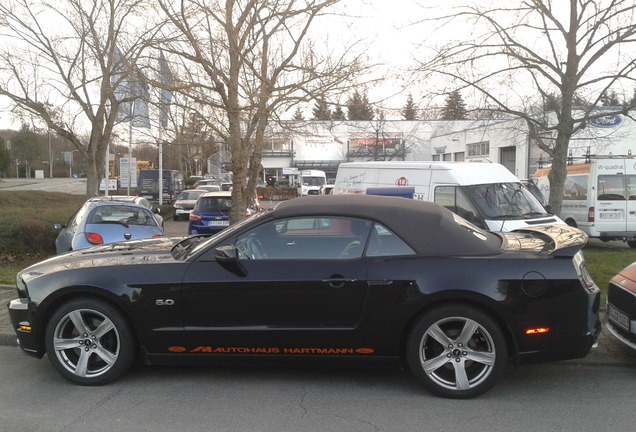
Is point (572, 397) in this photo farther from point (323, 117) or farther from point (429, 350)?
point (323, 117)

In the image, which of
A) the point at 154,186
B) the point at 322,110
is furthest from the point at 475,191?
the point at 154,186

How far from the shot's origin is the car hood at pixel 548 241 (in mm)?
4848

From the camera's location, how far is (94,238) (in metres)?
9.21

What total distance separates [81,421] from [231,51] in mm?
5876

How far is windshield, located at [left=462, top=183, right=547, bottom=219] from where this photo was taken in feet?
31.4

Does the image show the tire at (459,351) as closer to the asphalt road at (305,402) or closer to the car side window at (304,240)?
the asphalt road at (305,402)

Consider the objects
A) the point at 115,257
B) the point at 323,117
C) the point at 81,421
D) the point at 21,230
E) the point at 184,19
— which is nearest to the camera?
the point at 81,421

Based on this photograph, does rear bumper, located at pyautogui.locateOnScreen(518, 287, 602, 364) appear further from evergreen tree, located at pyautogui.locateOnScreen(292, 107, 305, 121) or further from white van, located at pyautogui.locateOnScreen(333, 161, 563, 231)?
evergreen tree, located at pyautogui.locateOnScreen(292, 107, 305, 121)

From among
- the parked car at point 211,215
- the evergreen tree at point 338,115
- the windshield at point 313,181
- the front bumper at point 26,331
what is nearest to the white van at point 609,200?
the evergreen tree at point 338,115

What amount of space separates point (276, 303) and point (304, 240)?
2.05ft

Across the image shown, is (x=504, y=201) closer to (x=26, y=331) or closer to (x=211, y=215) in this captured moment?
(x=26, y=331)

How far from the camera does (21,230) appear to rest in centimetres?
1124

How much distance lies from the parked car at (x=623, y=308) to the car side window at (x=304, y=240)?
242cm

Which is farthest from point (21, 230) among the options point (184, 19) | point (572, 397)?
point (572, 397)
